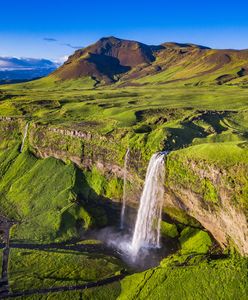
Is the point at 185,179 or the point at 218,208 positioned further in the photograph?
the point at 185,179

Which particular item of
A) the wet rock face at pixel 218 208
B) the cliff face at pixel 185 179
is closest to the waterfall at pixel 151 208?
the cliff face at pixel 185 179

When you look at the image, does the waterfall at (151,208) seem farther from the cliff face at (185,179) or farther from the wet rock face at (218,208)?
the wet rock face at (218,208)

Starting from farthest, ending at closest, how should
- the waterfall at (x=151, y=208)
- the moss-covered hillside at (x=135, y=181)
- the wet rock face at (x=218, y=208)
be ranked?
the waterfall at (x=151, y=208)
the wet rock face at (x=218, y=208)
the moss-covered hillside at (x=135, y=181)

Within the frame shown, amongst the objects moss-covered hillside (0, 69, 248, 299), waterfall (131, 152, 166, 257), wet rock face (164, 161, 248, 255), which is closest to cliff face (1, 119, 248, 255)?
wet rock face (164, 161, 248, 255)

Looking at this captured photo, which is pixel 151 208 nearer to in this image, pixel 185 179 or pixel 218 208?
pixel 185 179

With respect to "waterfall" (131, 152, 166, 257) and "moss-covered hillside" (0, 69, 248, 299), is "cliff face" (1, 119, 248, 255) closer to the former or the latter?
"moss-covered hillside" (0, 69, 248, 299)

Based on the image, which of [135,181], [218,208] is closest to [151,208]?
[135,181]
